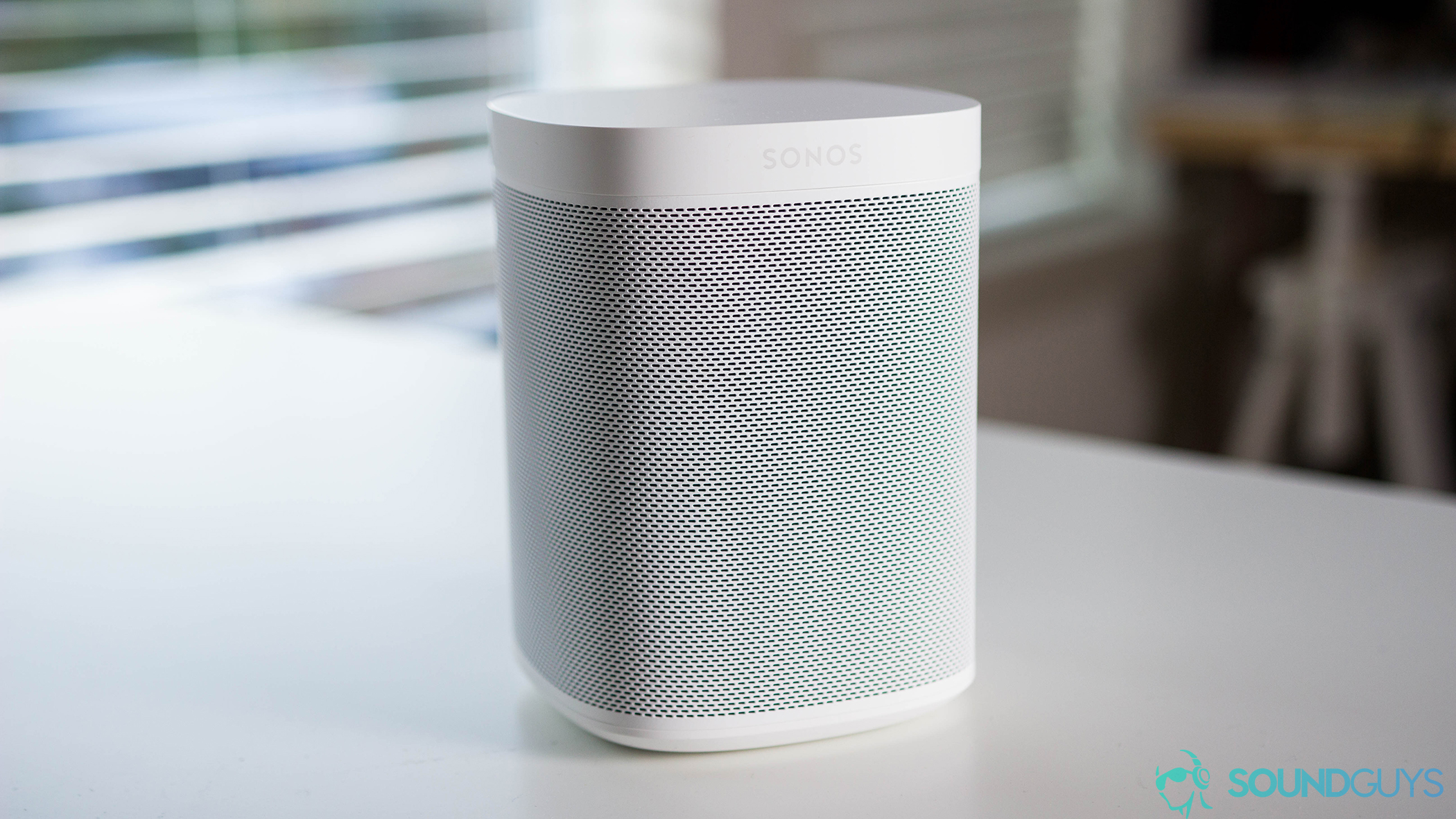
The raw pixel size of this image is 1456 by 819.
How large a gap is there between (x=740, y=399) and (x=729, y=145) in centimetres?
7

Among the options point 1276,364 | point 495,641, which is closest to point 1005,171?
point 1276,364

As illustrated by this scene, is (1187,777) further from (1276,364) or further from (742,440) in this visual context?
(1276,364)

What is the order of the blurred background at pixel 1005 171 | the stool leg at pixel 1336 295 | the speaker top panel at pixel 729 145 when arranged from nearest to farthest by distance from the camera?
the speaker top panel at pixel 729 145 < the blurred background at pixel 1005 171 < the stool leg at pixel 1336 295

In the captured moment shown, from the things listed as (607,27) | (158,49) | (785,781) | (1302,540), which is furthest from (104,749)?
(607,27)

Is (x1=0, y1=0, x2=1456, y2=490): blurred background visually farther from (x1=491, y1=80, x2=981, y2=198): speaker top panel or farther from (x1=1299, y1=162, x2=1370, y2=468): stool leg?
(x1=491, y1=80, x2=981, y2=198): speaker top panel

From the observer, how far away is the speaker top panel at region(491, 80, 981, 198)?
362 mm

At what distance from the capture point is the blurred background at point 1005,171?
57.6 inches

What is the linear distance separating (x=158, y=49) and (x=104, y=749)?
1197mm

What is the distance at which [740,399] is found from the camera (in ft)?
1.24

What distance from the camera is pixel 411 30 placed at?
1.62m

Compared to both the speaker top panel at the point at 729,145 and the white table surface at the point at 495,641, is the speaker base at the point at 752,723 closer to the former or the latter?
the white table surface at the point at 495,641

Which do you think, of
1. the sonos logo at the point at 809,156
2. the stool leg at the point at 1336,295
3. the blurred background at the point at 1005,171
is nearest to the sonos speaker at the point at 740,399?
the sonos logo at the point at 809,156

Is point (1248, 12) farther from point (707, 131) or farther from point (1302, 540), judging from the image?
point (707, 131)

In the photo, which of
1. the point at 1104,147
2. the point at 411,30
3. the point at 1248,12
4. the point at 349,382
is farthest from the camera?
the point at 1248,12
